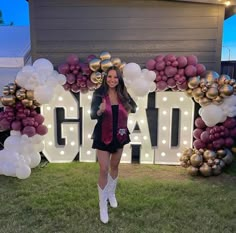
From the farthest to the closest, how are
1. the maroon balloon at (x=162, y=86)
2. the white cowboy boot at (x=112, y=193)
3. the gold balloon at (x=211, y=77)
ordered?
the maroon balloon at (x=162, y=86)
the gold balloon at (x=211, y=77)
the white cowboy boot at (x=112, y=193)

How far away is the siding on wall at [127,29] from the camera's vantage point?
4.64 metres

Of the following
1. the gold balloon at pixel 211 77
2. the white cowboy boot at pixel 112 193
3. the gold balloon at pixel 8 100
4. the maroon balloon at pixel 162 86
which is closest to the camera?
the white cowboy boot at pixel 112 193

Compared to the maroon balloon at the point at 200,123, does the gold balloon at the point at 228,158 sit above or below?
below

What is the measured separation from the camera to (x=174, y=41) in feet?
15.5

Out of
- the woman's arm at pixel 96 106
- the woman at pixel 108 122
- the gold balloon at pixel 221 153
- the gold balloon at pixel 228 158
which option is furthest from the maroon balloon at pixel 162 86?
the woman's arm at pixel 96 106

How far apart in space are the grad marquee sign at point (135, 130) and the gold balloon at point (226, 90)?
0.63 m

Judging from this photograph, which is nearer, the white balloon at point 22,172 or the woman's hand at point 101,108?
the woman's hand at point 101,108

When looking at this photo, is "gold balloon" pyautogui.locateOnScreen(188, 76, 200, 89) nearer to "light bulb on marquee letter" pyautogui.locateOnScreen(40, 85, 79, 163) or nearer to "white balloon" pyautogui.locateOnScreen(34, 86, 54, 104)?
"light bulb on marquee letter" pyautogui.locateOnScreen(40, 85, 79, 163)

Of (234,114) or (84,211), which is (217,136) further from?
(84,211)

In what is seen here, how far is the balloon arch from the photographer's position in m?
4.13

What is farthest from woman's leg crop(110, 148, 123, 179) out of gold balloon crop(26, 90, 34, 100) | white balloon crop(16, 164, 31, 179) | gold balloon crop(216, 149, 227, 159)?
gold balloon crop(216, 149, 227, 159)

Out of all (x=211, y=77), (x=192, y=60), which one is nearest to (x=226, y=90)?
(x=211, y=77)

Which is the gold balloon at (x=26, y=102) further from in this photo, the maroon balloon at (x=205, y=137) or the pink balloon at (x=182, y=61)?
the maroon balloon at (x=205, y=137)

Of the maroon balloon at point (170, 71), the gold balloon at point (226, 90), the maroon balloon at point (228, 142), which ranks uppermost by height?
the maroon balloon at point (170, 71)
